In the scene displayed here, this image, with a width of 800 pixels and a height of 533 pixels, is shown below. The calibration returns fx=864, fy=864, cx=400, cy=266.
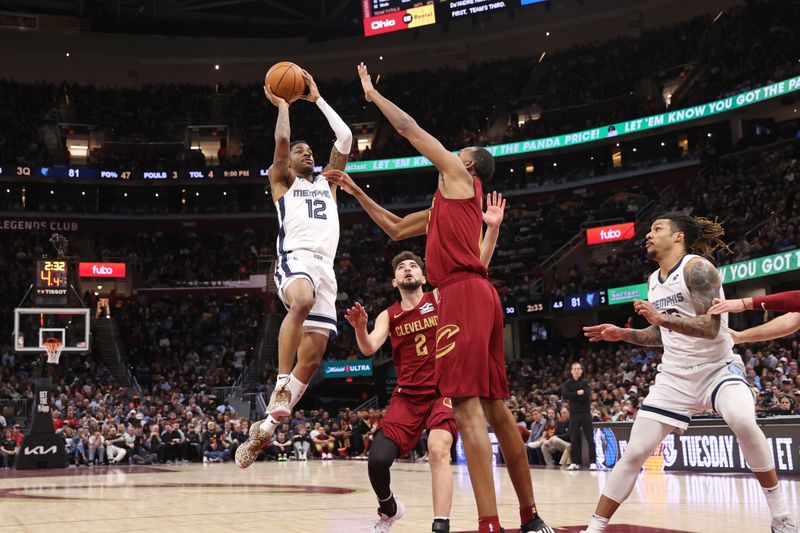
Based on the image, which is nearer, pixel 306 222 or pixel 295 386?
pixel 295 386

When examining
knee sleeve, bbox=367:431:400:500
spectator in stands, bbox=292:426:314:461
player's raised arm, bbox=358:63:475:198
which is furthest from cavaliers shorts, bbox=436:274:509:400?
spectator in stands, bbox=292:426:314:461

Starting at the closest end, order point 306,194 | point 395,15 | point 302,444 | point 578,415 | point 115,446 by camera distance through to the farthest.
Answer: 1. point 306,194
2. point 578,415
3. point 115,446
4. point 302,444
5. point 395,15

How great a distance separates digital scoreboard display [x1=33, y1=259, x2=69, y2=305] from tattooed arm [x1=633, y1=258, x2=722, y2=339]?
2023 cm

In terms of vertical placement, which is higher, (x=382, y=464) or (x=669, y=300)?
(x=669, y=300)

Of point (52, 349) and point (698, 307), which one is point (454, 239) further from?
point (52, 349)

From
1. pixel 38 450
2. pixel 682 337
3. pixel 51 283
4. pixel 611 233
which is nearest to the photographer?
pixel 682 337

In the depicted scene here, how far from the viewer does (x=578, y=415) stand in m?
15.8

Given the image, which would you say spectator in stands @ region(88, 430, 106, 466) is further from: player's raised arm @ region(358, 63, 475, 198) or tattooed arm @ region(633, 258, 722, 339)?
tattooed arm @ region(633, 258, 722, 339)

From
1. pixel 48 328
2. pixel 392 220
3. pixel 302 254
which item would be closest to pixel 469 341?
→ pixel 392 220

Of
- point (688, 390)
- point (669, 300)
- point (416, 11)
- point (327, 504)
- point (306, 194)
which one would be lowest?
point (327, 504)

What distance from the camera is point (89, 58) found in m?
45.5

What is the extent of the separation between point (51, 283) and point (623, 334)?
20.0 m

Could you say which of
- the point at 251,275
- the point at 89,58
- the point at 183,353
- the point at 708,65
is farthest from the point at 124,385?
the point at 708,65

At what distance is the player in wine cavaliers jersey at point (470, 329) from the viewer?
4.96 metres
